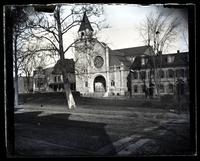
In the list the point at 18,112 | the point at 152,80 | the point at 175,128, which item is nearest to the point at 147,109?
the point at 152,80

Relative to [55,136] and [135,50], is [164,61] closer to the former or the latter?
[135,50]

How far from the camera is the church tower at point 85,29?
5.89 meters

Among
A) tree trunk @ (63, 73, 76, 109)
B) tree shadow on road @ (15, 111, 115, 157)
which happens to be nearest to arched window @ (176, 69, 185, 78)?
tree shadow on road @ (15, 111, 115, 157)

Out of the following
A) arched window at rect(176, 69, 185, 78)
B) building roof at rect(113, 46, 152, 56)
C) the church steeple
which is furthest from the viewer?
the church steeple

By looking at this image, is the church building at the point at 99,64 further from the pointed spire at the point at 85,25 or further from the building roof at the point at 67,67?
the building roof at the point at 67,67

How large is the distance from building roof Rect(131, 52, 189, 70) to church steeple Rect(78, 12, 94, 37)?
64.0 inches

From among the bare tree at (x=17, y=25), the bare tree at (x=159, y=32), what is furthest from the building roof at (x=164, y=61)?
the bare tree at (x=17, y=25)

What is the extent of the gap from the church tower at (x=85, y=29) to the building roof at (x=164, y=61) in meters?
1.63

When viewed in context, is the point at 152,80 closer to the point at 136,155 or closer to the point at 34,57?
the point at 136,155

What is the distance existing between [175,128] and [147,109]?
1337mm

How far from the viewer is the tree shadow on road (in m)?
4.67

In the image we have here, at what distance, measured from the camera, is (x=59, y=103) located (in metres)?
5.83

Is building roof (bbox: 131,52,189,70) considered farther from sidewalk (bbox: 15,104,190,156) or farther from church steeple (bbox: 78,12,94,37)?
church steeple (bbox: 78,12,94,37)

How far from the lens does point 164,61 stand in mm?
6266
